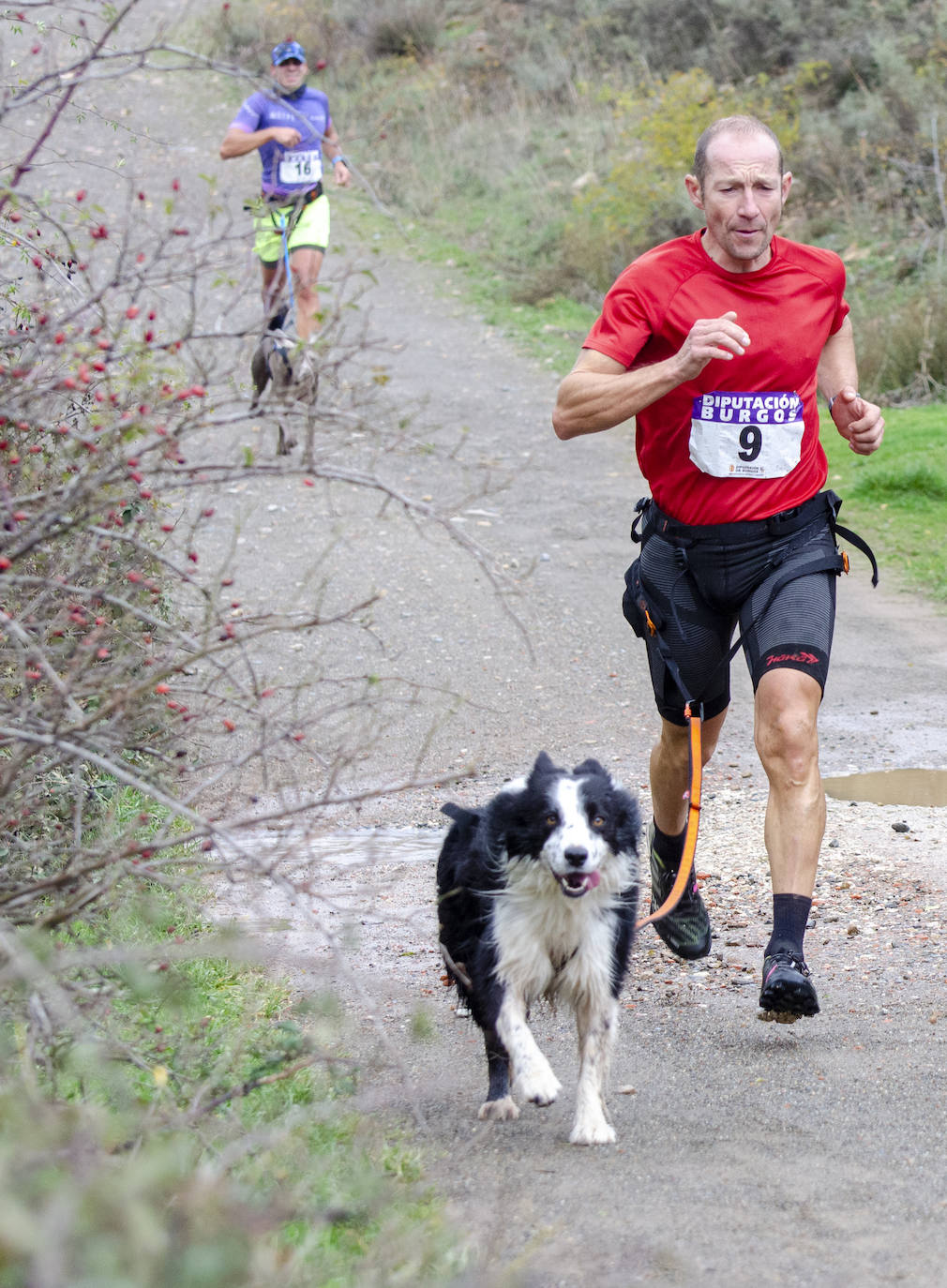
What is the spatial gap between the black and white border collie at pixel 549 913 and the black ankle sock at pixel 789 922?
15.6 inches

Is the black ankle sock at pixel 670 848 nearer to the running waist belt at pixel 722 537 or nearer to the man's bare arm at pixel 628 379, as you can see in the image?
the running waist belt at pixel 722 537

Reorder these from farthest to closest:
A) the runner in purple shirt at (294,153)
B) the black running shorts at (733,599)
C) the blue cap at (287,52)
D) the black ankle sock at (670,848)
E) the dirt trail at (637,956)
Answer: the blue cap at (287,52)
the runner in purple shirt at (294,153)
the black ankle sock at (670,848)
the black running shorts at (733,599)
the dirt trail at (637,956)

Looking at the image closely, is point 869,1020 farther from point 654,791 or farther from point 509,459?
point 509,459

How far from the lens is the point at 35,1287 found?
1560mm

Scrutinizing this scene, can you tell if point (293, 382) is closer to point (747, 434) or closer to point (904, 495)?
point (747, 434)

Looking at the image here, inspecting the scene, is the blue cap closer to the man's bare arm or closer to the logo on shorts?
the man's bare arm

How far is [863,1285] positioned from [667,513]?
7.88ft

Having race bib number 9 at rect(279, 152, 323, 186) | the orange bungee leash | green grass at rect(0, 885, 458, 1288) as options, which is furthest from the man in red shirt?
race bib number 9 at rect(279, 152, 323, 186)

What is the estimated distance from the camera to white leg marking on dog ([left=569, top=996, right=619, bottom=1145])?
365 cm

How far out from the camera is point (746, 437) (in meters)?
4.41

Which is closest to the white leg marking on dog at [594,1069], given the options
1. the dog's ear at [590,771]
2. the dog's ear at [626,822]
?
the dog's ear at [626,822]

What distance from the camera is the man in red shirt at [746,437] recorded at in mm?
4234

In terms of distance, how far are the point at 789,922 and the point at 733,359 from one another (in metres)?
1.60

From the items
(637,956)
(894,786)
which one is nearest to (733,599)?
(637,956)
